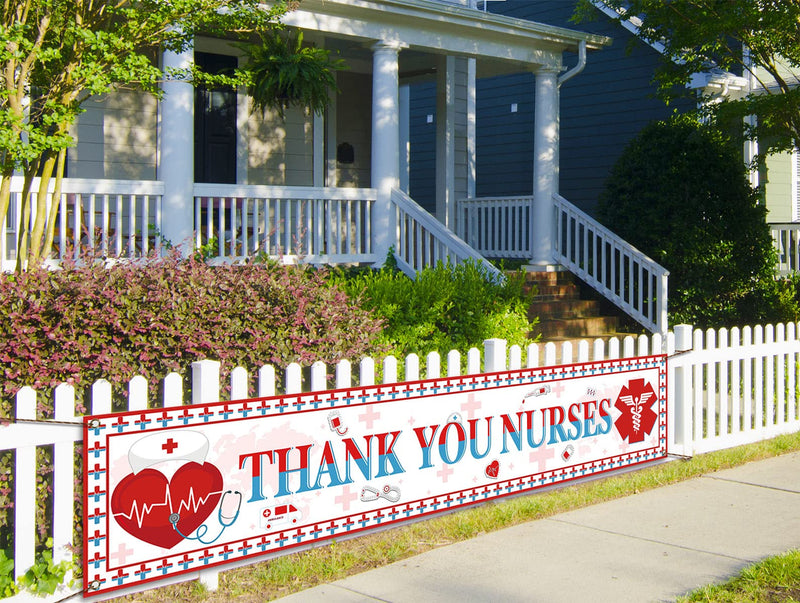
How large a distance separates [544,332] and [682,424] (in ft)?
11.5

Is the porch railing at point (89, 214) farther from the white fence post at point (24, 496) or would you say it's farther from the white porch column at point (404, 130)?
the white porch column at point (404, 130)

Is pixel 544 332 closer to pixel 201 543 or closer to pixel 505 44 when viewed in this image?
pixel 505 44

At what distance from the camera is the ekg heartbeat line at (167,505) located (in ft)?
12.8

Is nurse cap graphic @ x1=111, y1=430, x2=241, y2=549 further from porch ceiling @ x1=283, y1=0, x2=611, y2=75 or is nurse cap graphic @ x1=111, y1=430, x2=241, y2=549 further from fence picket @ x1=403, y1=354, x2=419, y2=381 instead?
porch ceiling @ x1=283, y1=0, x2=611, y2=75

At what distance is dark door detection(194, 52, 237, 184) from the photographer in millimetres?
11766

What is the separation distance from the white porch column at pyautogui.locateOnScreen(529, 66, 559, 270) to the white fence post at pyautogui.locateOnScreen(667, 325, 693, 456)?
201 inches

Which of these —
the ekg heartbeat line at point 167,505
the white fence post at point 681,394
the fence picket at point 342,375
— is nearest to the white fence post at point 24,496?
the ekg heartbeat line at point 167,505

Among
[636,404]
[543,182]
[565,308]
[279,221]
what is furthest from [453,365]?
[543,182]

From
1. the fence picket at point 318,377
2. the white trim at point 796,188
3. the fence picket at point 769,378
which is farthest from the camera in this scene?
the white trim at point 796,188

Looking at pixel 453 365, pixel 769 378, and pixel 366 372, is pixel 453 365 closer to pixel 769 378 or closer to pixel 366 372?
pixel 366 372

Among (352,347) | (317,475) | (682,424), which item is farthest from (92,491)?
(682,424)

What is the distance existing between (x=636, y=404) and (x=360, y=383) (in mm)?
2369

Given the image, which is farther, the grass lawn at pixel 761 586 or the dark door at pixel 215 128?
the dark door at pixel 215 128

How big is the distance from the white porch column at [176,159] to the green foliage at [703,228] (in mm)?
5549
